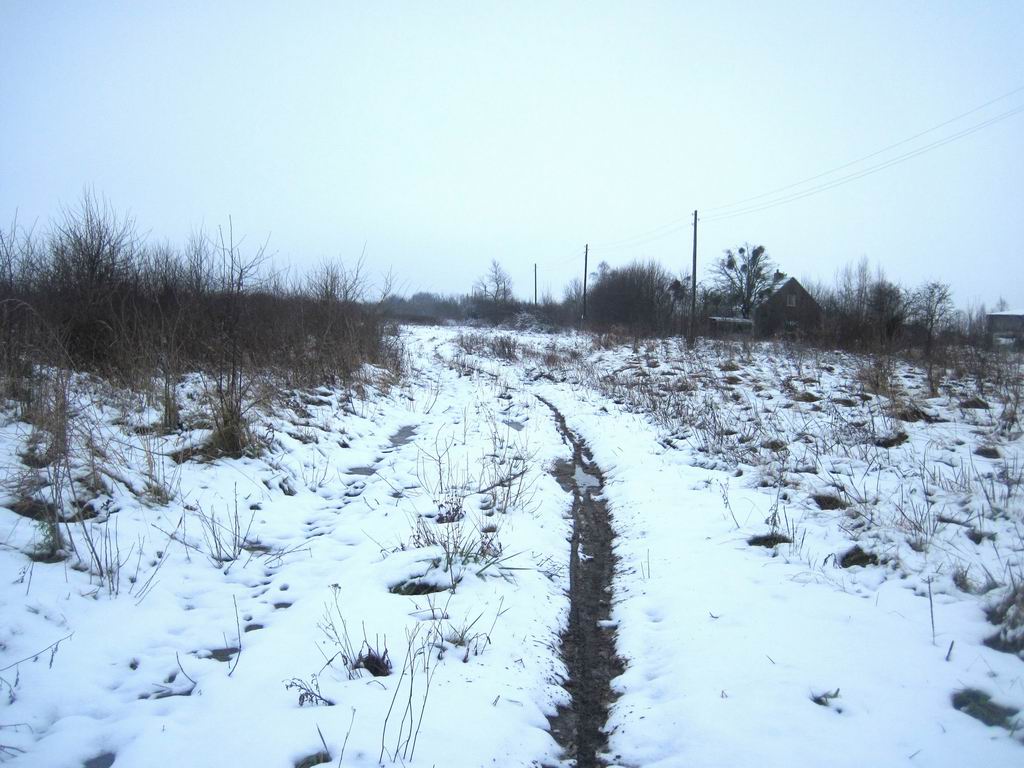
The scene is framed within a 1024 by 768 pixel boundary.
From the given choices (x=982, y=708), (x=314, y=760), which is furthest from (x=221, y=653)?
(x=982, y=708)

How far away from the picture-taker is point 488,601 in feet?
11.2

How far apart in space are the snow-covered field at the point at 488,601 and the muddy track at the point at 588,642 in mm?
95

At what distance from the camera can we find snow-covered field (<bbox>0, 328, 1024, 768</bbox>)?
226cm

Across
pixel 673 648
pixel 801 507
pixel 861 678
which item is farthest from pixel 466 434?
pixel 861 678

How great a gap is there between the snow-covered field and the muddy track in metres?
0.09

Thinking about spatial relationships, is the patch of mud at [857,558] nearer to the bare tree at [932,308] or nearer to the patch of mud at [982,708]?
the patch of mud at [982,708]

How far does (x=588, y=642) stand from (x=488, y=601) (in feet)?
2.31

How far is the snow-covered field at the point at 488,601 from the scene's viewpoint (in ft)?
7.41

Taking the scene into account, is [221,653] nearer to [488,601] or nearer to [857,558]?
[488,601]

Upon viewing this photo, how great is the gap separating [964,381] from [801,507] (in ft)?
25.5

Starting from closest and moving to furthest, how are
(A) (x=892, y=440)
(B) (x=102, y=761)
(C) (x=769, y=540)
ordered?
1. (B) (x=102, y=761)
2. (C) (x=769, y=540)
3. (A) (x=892, y=440)

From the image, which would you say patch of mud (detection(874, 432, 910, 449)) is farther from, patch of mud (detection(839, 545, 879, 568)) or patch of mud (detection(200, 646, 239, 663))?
patch of mud (detection(200, 646, 239, 663))

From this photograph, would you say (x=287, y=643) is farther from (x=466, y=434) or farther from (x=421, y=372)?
(x=421, y=372)

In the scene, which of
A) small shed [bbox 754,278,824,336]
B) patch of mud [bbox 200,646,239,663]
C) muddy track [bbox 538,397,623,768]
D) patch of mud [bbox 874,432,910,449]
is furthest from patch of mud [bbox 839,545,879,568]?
small shed [bbox 754,278,824,336]
